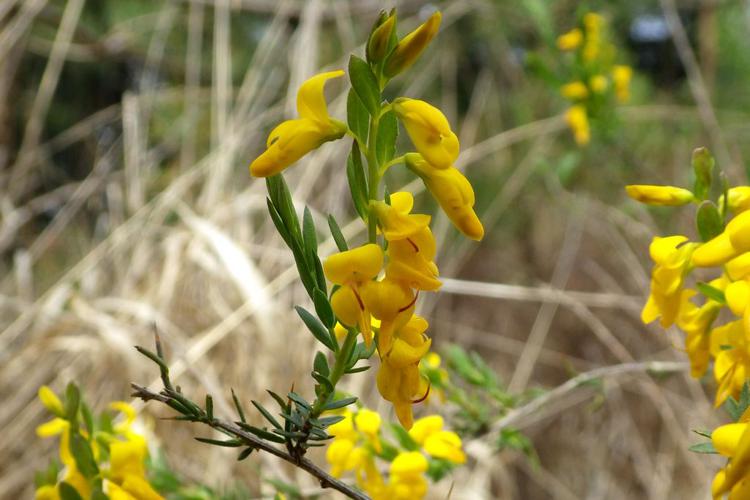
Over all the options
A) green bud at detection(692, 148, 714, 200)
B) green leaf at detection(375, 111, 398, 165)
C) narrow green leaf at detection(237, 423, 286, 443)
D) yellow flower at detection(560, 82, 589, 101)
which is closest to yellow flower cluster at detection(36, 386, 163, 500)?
narrow green leaf at detection(237, 423, 286, 443)

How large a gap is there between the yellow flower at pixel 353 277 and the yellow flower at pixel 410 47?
0.21ft

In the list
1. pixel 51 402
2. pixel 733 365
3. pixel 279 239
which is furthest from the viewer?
pixel 279 239

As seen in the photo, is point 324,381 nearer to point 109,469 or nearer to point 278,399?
point 278,399

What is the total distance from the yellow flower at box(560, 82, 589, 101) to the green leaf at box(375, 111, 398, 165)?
0.80 meters

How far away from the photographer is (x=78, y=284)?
129 cm

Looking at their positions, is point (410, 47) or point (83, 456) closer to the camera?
point (410, 47)

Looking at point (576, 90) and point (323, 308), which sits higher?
point (576, 90)

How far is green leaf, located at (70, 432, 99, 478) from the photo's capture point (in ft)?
1.28

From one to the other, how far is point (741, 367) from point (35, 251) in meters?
1.47

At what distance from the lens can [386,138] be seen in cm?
29

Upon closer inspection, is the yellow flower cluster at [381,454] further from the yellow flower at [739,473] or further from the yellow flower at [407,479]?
the yellow flower at [739,473]

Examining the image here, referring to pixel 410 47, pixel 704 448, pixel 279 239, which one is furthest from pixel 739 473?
pixel 279 239

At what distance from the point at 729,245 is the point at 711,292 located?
1.5 inches

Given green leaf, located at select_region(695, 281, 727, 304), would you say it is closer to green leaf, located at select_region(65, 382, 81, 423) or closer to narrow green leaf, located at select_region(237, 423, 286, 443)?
narrow green leaf, located at select_region(237, 423, 286, 443)
